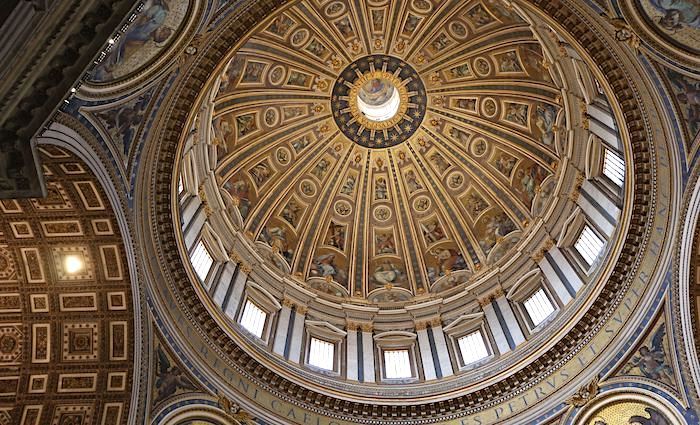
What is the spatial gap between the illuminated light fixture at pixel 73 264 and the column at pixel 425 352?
459 inches

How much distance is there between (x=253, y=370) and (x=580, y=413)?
9.17 meters

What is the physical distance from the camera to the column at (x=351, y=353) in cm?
2272

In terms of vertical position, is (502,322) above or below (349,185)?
below

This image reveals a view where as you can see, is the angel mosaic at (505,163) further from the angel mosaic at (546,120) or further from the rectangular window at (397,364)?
the rectangular window at (397,364)

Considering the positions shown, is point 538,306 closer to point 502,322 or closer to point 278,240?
point 502,322

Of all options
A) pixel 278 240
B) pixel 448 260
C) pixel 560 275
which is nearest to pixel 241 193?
pixel 278 240

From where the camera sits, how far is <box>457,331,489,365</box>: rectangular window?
23.1m

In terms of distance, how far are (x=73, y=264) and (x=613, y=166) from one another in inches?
645

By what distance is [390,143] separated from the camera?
3416 centimetres

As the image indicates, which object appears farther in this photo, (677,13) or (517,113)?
(517,113)

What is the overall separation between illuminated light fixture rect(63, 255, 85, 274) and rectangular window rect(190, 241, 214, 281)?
501 centimetres


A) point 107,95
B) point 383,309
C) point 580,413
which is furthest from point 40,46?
point 383,309

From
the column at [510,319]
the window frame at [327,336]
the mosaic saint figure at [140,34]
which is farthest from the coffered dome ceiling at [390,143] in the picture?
the mosaic saint figure at [140,34]

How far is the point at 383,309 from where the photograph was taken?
2734 cm
